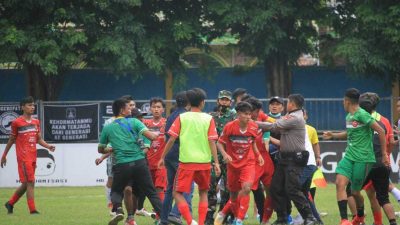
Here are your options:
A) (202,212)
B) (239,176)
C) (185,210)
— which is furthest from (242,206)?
(185,210)

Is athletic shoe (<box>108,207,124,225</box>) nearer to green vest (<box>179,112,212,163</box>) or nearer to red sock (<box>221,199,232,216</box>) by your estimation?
green vest (<box>179,112,212,163</box>)

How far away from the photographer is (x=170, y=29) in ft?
102

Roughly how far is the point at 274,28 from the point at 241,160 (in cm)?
1569

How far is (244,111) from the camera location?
47.9 ft

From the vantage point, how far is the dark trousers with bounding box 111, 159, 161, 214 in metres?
15.0

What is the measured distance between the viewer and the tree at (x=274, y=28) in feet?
98.6

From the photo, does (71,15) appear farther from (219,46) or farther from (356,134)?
(356,134)

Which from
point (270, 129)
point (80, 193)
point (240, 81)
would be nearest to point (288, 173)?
point (270, 129)

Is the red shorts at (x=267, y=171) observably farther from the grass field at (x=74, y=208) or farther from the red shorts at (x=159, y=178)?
the red shorts at (x=159, y=178)

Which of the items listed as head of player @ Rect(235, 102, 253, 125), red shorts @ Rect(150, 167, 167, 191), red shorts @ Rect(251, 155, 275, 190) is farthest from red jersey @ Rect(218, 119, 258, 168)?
red shorts @ Rect(150, 167, 167, 191)

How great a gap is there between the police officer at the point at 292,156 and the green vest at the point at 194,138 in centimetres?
106

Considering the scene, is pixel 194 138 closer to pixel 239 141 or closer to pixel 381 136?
pixel 239 141

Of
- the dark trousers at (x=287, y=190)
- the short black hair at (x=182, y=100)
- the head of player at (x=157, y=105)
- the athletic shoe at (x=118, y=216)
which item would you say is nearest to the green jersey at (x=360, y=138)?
the dark trousers at (x=287, y=190)

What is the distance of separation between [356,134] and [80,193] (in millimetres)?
11654
